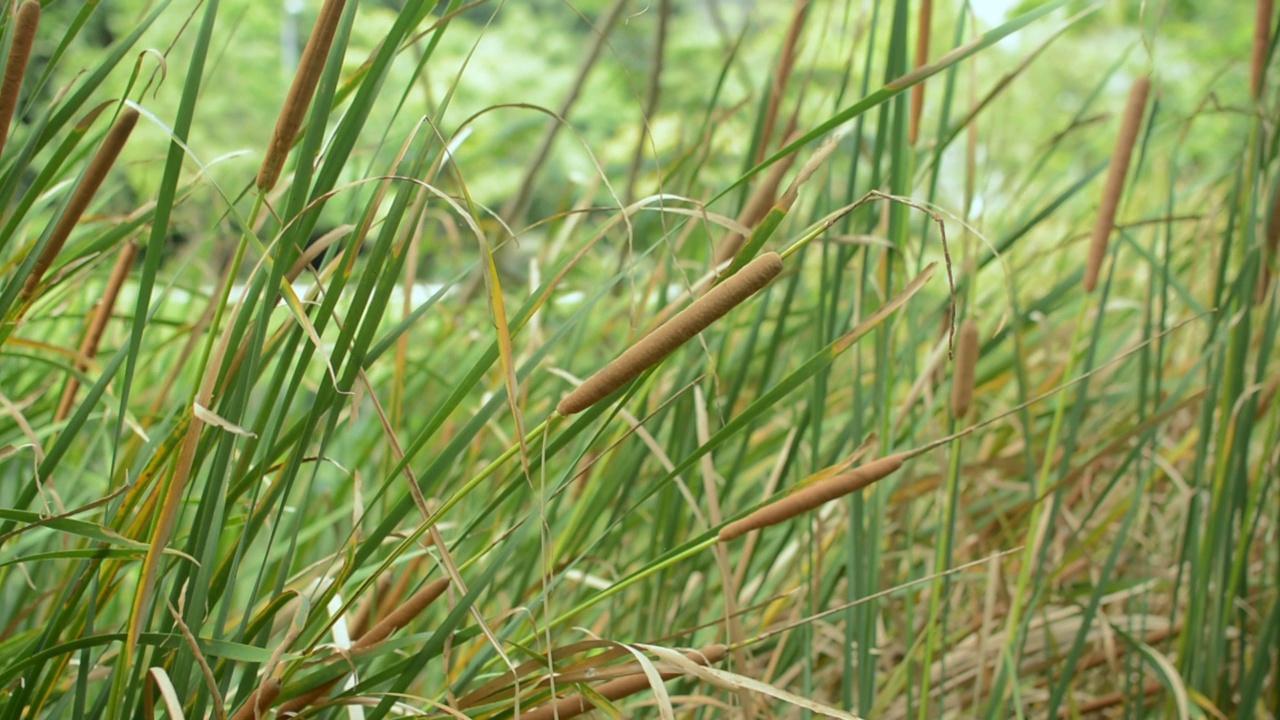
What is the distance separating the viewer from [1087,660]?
912mm

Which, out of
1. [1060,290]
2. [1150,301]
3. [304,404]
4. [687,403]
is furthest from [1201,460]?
[304,404]

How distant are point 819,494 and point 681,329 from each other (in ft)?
0.26

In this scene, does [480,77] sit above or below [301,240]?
above

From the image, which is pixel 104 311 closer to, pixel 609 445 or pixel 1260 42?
pixel 609 445

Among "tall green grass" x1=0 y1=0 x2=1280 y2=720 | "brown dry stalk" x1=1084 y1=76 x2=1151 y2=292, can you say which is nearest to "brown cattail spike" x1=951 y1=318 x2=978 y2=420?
"tall green grass" x1=0 y1=0 x2=1280 y2=720

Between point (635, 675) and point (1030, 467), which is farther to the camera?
point (1030, 467)

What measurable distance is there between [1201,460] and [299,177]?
1.93 ft

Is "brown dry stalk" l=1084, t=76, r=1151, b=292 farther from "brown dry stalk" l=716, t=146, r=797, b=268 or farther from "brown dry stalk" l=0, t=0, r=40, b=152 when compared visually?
"brown dry stalk" l=0, t=0, r=40, b=152

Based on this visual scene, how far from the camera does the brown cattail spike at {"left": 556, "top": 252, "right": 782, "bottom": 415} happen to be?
307 mm

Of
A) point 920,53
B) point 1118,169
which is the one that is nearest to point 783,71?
point 920,53

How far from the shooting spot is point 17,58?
41 centimetres

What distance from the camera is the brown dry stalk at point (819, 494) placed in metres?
0.36

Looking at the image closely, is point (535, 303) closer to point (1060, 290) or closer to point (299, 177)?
point (299, 177)

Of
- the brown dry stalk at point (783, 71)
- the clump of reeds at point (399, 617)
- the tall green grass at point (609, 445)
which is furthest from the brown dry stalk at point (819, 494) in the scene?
the brown dry stalk at point (783, 71)
